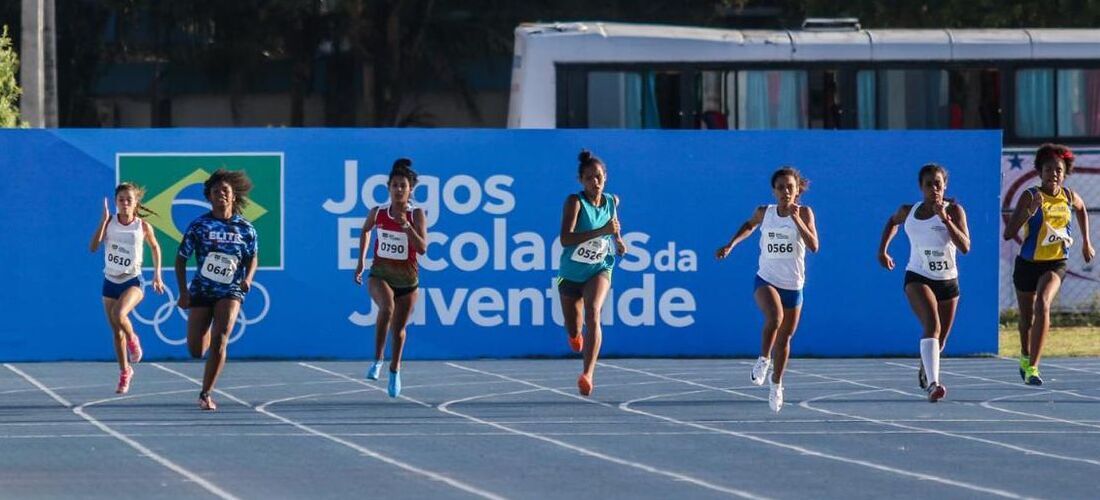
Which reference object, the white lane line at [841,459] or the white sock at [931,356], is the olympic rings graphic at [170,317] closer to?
the white lane line at [841,459]

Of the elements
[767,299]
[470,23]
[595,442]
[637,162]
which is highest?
[470,23]

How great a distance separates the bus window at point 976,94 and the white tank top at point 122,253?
10.7 metres

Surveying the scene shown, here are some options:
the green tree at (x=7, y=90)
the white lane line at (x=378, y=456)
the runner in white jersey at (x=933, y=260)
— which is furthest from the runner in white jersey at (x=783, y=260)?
the green tree at (x=7, y=90)

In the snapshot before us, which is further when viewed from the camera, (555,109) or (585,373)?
(555,109)

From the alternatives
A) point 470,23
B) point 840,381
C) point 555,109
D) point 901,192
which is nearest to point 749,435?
point 840,381

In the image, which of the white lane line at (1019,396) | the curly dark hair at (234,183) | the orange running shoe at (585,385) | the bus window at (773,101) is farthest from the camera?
the bus window at (773,101)

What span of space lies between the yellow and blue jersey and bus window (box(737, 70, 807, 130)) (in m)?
7.16

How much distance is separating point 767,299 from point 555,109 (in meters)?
8.53

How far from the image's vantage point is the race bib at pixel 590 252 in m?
13.4

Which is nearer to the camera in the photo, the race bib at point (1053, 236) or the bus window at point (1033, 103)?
the race bib at point (1053, 236)

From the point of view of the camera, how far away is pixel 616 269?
55.2 ft

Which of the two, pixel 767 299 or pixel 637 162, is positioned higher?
pixel 637 162

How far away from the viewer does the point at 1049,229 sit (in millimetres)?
14352

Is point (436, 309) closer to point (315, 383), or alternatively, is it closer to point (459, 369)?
point (459, 369)
